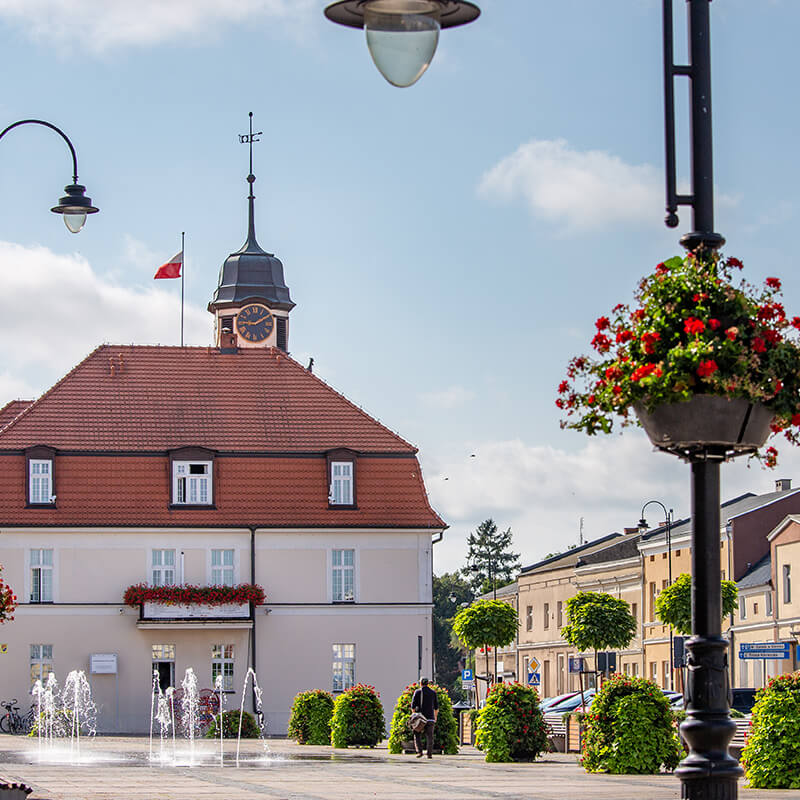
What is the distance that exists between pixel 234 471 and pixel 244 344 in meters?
21.5

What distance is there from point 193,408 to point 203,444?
5.93ft

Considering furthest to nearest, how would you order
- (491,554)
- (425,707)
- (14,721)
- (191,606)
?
1. (491,554)
2. (191,606)
3. (14,721)
4. (425,707)

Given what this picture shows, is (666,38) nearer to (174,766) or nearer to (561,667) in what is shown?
(174,766)

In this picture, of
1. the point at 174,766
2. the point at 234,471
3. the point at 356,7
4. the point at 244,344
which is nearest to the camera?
the point at 356,7

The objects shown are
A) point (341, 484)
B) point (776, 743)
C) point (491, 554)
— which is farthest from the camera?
point (491, 554)

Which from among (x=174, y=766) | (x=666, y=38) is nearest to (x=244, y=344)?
(x=174, y=766)

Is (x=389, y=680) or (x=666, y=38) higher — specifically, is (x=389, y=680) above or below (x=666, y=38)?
below

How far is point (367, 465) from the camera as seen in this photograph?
2154 inches

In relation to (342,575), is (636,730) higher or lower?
lower

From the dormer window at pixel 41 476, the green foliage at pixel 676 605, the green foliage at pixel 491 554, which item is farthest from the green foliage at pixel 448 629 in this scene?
the green foliage at pixel 676 605

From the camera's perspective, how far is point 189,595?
51438mm

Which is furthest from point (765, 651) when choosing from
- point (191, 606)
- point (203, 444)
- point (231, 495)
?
point (203, 444)

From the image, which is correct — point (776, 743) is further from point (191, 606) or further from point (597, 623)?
point (191, 606)

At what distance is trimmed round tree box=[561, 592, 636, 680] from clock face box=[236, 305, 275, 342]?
35592 millimetres
